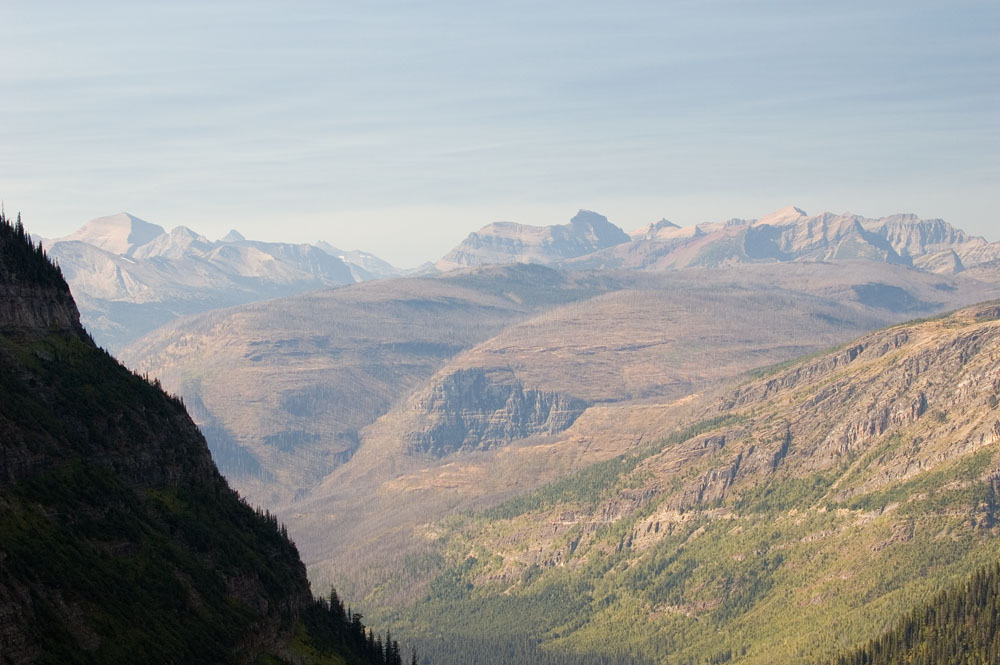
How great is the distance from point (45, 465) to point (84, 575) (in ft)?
83.9

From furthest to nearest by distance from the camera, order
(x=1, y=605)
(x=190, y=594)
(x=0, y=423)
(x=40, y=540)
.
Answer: (x=190, y=594)
(x=0, y=423)
(x=40, y=540)
(x=1, y=605)

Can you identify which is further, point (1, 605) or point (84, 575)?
point (84, 575)

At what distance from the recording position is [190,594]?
606 ft

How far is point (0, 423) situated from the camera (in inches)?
6678

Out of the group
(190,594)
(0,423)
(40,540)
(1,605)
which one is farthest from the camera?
(190,594)

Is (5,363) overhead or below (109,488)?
overhead

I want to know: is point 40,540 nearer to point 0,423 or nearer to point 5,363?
point 0,423

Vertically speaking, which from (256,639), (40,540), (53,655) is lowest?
(256,639)

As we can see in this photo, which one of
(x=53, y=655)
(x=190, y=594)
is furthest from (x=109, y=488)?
(x=53, y=655)

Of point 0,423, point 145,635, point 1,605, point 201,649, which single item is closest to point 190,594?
point 201,649

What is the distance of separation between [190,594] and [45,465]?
31350 millimetres

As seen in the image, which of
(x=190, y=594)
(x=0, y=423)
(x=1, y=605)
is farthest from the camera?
(x=190, y=594)

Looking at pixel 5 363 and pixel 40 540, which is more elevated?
pixel 5 363

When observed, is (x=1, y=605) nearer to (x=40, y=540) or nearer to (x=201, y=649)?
(x=40, y=540)
